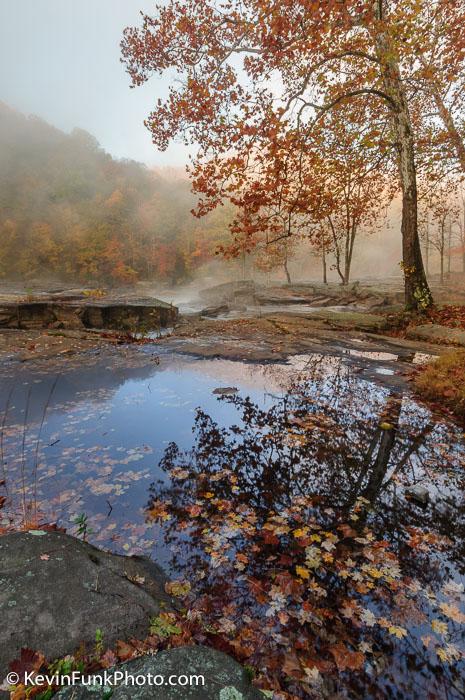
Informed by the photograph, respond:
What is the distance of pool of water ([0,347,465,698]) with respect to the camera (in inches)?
127

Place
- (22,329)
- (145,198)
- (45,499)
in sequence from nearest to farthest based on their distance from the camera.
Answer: (45,499) < (22,329) < (145,198)

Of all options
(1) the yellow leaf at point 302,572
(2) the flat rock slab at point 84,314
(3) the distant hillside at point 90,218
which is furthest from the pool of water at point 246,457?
(3) the distant hillside at point 90,218

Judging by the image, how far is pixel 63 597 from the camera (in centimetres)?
221

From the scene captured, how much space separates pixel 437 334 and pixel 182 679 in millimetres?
11014

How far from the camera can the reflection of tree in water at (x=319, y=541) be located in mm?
2320

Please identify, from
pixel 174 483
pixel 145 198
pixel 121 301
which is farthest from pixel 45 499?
pixel 145 198

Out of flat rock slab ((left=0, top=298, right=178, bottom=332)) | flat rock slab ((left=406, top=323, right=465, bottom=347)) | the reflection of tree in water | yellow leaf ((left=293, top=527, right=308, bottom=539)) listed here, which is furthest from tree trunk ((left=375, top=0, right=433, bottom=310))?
yellow leaf ((left=293, top=527, right=308, bottom=539))

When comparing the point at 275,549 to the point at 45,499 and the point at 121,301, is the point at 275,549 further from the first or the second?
the point at 121,301

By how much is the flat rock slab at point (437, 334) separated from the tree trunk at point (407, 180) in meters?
1.75

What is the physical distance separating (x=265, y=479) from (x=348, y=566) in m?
1.50

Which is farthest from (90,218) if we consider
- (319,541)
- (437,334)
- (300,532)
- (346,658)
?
(346,658)

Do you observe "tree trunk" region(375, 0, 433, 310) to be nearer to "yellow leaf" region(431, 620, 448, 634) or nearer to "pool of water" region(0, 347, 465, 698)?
"pool of water" region(0, 347, 465, 698)

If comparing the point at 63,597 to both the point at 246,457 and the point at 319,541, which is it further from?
the point at 246,457

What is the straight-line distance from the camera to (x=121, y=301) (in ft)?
49.7
